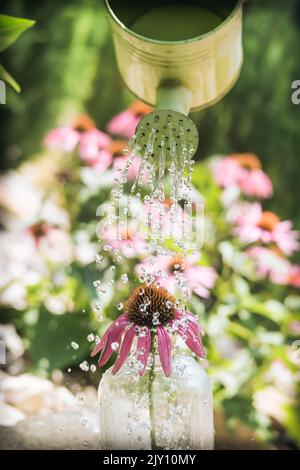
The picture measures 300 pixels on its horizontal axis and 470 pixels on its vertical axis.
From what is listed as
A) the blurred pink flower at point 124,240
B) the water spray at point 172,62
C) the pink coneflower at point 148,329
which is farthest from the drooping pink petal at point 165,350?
the blurred pink flower at point 124,240

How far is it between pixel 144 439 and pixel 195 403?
0.29 ft

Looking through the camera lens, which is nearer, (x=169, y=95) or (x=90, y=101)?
(x=169, y=95)

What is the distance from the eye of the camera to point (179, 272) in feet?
4.01

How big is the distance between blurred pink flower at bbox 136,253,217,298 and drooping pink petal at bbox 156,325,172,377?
0.28 m

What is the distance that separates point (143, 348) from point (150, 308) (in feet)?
0.21

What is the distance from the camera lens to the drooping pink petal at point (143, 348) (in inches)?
33.1

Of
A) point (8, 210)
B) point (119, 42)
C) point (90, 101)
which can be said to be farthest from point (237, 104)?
point (119, 42)

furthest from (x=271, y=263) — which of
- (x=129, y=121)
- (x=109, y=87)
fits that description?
(x=109, y=87)

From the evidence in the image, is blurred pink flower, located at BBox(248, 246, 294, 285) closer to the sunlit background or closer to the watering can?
the sunlit background

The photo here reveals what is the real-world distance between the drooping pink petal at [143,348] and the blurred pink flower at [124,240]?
1.32ft

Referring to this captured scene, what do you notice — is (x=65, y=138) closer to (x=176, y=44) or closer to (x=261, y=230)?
(x=261, y=230)
